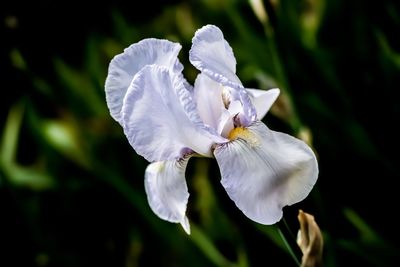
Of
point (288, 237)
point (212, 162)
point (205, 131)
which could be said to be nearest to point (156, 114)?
point (205, 131)

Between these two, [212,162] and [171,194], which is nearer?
[171,194]

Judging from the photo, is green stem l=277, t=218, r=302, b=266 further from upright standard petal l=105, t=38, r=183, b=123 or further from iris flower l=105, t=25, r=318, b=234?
upright standard petal l=105, t=38, r=183, b=123

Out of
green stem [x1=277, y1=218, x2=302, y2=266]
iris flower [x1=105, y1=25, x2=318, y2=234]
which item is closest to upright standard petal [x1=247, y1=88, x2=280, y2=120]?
iris flower [x1=105, y1=25, x2=318, y2=234]

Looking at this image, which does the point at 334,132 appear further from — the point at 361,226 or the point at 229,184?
the point at 229,184

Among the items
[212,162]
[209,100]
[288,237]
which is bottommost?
[212,162]

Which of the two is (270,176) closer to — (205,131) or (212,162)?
(205,131)

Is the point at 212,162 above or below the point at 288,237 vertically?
below

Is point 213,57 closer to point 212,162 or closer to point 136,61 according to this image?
point 136,61

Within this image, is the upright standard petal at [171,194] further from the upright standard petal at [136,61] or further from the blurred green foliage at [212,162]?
the blurred green foliage at [212,162]
